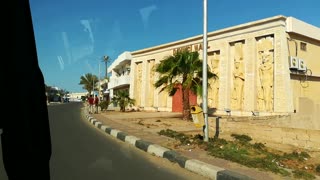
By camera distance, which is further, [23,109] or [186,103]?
[186,103]

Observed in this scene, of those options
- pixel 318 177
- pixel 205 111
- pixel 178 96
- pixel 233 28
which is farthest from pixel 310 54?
pixel 318 177

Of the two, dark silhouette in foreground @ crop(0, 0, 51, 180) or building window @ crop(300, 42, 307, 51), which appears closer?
dark silhouette in foreground @ crop(0, 0, 51, 180)

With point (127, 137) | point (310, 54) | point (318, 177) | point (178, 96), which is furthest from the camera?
point (178, 96)

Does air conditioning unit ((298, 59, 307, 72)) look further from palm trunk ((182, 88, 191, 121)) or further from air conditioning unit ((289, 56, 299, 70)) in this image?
palm trunk ((182, 88, 191, 121))

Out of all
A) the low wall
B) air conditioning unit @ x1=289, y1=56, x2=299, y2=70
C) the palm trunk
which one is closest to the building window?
air conditioning unit @ x1=289, y1=56, x2=299, y2=70

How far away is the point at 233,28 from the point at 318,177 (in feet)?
58.0

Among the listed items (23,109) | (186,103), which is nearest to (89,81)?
(186,103)

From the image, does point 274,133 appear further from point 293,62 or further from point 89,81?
point 89,81

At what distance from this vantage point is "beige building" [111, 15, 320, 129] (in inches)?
774

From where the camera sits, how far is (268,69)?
20.4 meters

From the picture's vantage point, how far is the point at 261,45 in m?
21.0

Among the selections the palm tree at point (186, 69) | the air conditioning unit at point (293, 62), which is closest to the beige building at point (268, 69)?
the air conditioning unit at point (293, 62)

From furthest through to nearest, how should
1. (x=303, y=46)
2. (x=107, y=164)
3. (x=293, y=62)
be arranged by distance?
(x=303, y=46) → (x=293, y=62) → (x=107, y=164)

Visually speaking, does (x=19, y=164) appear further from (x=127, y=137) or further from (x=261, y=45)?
(x=261, y=45)
